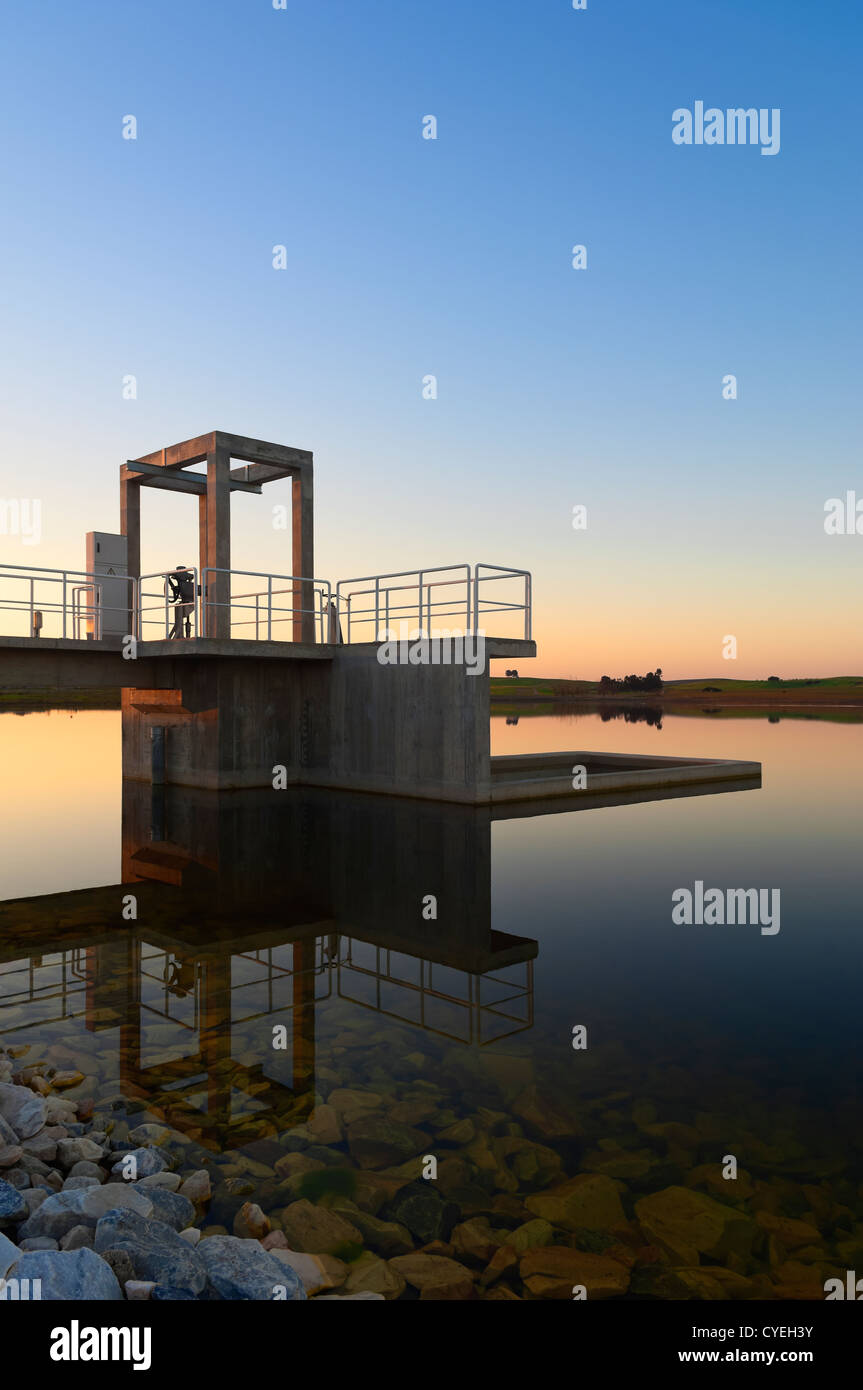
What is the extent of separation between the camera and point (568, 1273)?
12.3 ft

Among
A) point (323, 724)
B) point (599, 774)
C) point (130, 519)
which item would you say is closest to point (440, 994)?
point (323, 724)

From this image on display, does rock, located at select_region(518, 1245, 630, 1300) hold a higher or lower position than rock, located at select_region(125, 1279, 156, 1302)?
lower

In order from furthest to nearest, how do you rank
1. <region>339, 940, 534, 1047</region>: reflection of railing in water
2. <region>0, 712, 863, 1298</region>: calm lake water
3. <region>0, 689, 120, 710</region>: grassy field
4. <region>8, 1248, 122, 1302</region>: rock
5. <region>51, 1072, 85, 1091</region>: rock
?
<region>0, 689, 120, 710</region>: grassy field, <region>339, 940, 534, 1047</region>: reflection of railing in water, <region>51, 1072, 85, 1091</region>: rock, <region>0, 712, 863, 1298</region>: calm lake water, <region>8, 1248, 122, 1302</region>: rock

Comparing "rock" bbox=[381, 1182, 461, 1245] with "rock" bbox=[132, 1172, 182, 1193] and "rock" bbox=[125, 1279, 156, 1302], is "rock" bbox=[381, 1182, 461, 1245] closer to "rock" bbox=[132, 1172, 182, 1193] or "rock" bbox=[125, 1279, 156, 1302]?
"rock" bbox=[132, 1172, 182, 1193]

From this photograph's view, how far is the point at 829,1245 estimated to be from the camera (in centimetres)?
396

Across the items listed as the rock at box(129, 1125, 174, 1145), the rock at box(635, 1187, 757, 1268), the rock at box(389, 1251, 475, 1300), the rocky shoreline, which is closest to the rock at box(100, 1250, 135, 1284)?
the rocky shoreline

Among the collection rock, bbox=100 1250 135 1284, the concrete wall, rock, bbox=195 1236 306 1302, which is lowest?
rock, bbox=195 1236 306 1302

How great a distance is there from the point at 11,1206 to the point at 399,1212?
1.74 m

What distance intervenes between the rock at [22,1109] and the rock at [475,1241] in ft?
7.60

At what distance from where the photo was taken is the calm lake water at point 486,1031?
426 centimetres

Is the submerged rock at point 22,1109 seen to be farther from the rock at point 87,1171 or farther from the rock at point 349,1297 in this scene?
the rock at point 349,1297

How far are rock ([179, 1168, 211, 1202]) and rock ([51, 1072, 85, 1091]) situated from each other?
159cm

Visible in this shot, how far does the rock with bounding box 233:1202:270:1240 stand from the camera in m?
4.02
